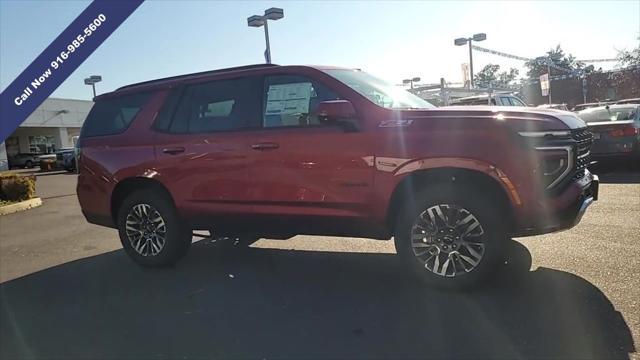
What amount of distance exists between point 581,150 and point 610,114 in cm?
783

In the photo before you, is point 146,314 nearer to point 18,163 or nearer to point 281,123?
point 281,123

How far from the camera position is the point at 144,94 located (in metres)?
6.09

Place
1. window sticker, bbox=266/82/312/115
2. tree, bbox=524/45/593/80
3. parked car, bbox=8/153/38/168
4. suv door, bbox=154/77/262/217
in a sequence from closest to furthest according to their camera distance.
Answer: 1. window sticker, bbox=266/82/312/115
2. suv door, bbox=154/77/262/217
3. parked car, bbox=8/153/38/168
4. tree, bbox=524/45/593/80

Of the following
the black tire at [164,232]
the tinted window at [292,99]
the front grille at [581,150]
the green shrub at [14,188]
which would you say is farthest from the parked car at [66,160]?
the front grille at [581,150]

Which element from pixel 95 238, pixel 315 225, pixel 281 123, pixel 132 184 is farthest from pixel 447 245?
pixel 95 238

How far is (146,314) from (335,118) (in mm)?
2350

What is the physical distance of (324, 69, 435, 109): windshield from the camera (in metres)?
4.93

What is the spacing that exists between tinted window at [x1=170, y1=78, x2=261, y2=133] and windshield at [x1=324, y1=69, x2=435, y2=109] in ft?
2.79

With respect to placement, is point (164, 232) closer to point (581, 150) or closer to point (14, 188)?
point (581, 150)

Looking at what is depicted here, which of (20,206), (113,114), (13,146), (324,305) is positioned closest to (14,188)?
(20,206)

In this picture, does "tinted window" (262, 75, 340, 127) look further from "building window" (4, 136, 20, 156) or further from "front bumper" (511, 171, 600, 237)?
"building window" (4, 136, 20, 156)

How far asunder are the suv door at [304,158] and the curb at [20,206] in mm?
9776

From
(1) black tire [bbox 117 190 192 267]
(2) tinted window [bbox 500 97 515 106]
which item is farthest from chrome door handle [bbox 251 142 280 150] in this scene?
(2) tinted window [bbox 500 97 515 106]

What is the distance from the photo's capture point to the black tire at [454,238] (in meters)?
4.24
